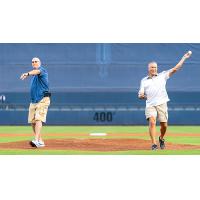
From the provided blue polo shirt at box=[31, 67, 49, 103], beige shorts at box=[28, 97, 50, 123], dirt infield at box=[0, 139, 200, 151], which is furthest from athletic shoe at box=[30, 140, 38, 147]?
blue polo shirt at box=[31, 67, 49, 103]

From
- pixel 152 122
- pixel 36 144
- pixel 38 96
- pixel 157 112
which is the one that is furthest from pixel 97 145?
pixel 152 122

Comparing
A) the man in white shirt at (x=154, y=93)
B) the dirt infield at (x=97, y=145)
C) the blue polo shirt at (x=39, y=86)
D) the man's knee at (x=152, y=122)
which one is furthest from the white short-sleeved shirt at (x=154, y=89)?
the blue polo shirt at (x=39, y=86)

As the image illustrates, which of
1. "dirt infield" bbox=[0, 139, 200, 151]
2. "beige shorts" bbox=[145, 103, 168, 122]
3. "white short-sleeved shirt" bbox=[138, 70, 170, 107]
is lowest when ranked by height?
"dirt infield" bbox=[0, 139, 200, 151]

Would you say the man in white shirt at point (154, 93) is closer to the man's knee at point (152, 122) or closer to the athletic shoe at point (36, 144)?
the man's knee at point (152, 122)

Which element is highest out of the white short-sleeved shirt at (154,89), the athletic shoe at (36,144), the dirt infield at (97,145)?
the white short-sleeved shirt at (154,89)

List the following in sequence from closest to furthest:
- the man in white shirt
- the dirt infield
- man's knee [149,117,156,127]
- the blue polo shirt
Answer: man's knee [149,117,156,127], the man in white shirt, the blue polo shirt, the dirt infield

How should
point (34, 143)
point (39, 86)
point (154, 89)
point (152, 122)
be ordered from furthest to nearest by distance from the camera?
point (34, 143) → point (39, 86) → point (154, 89) → point (152, 122)

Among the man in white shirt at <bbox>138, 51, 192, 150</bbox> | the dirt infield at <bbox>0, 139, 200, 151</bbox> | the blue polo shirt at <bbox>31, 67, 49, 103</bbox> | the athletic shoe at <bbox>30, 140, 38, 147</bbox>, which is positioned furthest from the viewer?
the dirt infield at <bbox>0, 139, 200, 151</bbox>

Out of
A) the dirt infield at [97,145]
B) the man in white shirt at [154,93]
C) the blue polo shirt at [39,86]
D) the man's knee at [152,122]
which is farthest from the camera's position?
the dirt infield at [97,145]

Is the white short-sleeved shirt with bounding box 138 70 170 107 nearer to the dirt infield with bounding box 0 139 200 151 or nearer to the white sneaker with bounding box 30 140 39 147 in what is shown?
the dirt infield with bounding box 0 139 200 151

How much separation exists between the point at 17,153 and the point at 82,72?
12758 millimetres

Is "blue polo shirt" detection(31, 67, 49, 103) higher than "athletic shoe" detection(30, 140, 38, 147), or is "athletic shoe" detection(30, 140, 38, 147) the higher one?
"blue polo shirt" detection(31, 67, 49, 103)

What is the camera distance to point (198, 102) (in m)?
24.8

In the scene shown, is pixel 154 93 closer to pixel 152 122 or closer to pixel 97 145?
pixel 152 122
